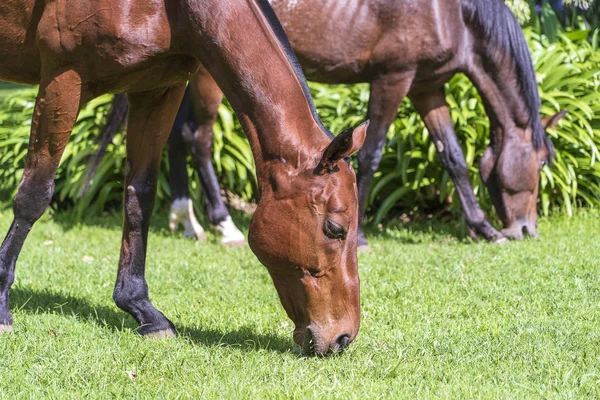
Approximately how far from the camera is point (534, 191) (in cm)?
711

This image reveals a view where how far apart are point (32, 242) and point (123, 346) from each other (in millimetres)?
3538

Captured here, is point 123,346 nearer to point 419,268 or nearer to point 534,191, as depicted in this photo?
point 419,268

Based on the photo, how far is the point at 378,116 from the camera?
675 cm

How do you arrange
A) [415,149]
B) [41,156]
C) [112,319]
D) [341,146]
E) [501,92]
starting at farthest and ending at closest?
1. [415,149]
2. [501,92]
3. [112,319]
4. [41,156]
5. [341,146]

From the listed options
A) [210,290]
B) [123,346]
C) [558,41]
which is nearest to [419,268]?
[210,290]

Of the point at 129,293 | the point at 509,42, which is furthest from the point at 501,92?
the point at 129,293

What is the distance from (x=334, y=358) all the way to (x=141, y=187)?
137cm

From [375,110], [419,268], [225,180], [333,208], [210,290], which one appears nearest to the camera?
[333,208]

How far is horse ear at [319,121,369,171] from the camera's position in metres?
3.25

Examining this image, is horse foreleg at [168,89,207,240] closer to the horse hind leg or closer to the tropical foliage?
the tropical foliage

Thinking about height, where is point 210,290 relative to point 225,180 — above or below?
above

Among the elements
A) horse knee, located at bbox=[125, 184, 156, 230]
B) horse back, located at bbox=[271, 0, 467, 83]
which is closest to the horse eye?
horse knee, located at bbox=[125, 184, 156, 230]

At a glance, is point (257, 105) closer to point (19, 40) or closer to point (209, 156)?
point (19, 40)

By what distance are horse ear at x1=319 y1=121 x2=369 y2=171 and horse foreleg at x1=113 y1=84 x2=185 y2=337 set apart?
1.13 meters
